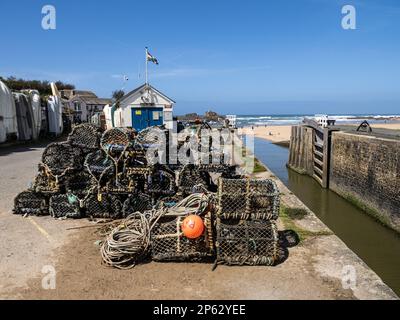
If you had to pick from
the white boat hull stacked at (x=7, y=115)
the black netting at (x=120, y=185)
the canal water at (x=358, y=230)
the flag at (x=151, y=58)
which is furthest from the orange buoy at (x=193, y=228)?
the flag at (x=151, y=58)

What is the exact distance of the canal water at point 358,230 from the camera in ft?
24.3

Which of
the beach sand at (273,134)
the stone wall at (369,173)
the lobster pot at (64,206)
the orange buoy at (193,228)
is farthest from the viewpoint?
the beach sand at (273,134)

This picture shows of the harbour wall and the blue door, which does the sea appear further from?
the blue door

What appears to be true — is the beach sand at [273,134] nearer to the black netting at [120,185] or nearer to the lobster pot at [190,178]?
the lobster pot at [190,178]

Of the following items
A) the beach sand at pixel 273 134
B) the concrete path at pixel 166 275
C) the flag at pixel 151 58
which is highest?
the flag at pixel 151 58

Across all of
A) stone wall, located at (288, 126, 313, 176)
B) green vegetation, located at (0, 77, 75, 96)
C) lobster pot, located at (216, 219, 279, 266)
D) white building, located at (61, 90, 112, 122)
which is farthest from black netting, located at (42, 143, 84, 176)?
green vegetation, located at (0, 77, 75, 96)

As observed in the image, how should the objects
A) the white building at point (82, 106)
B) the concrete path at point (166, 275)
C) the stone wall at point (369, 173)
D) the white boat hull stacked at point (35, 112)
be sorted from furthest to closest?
the white building at point (82, 106) → the white boat hull stacked at point (35, 112) → the stone wall at point (369, 173) → the concrete path at point (166, 275)

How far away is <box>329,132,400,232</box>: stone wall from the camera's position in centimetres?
947

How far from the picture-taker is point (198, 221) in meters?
5.15

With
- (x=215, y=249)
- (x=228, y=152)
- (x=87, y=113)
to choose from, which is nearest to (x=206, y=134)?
(x=228, y=152)

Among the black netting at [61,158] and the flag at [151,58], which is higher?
the flag at [151,58]

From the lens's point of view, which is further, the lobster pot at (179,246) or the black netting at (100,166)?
the black netting at (100,166)

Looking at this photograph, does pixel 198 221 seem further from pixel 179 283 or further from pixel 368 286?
pixel 368 286
